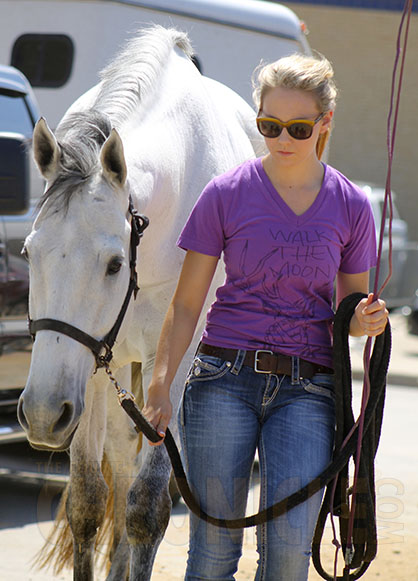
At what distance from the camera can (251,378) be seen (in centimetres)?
264

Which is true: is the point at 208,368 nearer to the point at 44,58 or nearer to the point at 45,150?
the point at 45,150

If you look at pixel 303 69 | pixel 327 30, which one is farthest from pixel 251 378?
pixel 327 30

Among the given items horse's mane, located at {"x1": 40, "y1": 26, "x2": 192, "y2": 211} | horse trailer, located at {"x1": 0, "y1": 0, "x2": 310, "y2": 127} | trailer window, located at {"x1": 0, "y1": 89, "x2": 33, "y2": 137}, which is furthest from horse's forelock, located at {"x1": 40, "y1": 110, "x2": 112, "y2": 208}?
horse trailer, located at {"x1": 0, "y1": 0, "x2": 310, "y2": 127}

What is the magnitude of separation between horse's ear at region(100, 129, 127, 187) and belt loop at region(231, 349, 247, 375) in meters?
0.89

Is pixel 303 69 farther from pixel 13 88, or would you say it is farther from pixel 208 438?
pixel 13 88

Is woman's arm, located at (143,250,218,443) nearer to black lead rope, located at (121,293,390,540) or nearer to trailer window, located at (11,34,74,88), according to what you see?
black lead rope, located at (121,293,390,540)

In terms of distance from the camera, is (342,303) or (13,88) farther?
(13,88)

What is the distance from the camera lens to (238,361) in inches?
104

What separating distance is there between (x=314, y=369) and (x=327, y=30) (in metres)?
16.0

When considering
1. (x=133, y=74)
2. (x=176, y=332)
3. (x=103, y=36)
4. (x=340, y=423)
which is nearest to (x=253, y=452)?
(x=340, y=423)

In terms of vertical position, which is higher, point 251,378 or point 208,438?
point 251,378

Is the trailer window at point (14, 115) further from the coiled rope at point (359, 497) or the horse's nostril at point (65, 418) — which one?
the coiled rope at point (359, 497)

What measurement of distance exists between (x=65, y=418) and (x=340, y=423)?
0.84m

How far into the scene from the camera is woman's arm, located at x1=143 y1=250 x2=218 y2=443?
8.88 ft
